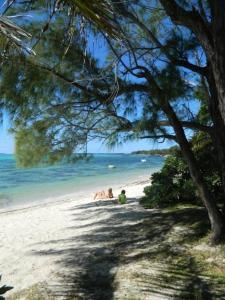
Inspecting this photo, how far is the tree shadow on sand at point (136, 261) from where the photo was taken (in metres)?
4.97

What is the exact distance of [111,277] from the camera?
553 cm

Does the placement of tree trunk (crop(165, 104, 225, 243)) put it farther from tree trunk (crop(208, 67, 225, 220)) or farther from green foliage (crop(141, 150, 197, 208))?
green foliage (crop(141, 150, 197, 208))

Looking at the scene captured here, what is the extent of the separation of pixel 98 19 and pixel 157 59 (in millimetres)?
4451

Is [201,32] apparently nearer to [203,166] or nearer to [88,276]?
[88,276]

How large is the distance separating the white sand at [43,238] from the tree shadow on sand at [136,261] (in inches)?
3.2

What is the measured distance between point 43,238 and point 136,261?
3063 millimetres

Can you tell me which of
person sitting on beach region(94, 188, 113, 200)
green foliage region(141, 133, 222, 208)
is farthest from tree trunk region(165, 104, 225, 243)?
person sitting on beach region(94, 188, 113, 200)

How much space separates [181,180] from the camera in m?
11.0

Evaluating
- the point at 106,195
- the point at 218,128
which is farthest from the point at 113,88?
the point at 106,195

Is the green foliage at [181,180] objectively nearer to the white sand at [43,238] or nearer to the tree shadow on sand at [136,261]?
the white sand at [43,238]

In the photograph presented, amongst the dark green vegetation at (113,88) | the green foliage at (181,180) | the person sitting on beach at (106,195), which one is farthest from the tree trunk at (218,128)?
the person sitting on beach at (106,195)

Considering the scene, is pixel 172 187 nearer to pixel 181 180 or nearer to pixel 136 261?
pixel 181 180

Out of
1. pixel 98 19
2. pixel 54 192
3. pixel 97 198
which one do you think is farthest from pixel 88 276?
pixel 54 192

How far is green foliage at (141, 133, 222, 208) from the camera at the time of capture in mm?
9945
